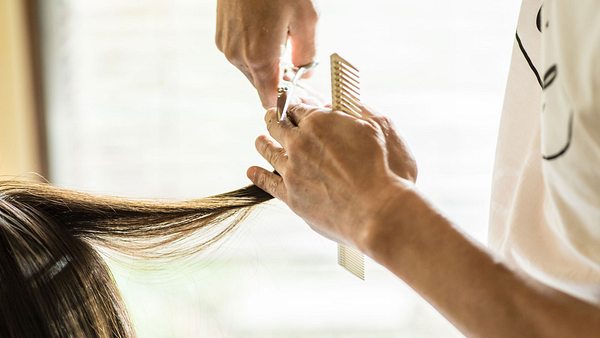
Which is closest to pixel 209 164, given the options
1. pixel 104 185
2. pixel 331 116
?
pixel 104 185

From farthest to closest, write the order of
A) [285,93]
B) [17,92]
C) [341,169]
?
[17,92] → [285,93] → [341,169]

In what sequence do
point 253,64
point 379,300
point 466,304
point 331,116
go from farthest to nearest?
1. point 379,300
2. point 253,64
3. point 331,116
4. point 466,304

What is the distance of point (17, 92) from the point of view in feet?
7.08

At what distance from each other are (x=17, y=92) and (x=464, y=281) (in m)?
A: 1.75

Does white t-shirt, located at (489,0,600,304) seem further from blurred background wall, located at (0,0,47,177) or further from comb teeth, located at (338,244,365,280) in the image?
blurred background wall, located at (0,0,47,177)

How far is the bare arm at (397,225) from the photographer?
0.65 meters

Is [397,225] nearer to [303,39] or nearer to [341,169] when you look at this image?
[341,169]

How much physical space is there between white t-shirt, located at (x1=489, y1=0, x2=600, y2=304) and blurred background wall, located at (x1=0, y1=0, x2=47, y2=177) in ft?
5.12

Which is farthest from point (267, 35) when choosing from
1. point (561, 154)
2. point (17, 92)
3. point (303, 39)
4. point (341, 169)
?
point (17, 92)

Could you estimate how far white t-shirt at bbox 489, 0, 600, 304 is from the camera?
670 millimetres

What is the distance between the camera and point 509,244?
85 cm

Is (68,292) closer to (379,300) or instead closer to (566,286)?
(566,286)

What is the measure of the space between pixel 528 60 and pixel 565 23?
0.52 ft

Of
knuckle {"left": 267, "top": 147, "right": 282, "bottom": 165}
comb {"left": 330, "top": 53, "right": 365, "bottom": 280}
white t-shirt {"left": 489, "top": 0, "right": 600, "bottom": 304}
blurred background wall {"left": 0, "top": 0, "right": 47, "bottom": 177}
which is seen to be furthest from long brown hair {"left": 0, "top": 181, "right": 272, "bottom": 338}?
blurred background wall {"left": 0, "top": 0, "right": 47, "bottom": 177}
